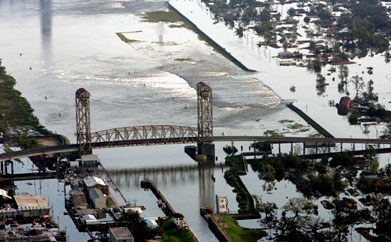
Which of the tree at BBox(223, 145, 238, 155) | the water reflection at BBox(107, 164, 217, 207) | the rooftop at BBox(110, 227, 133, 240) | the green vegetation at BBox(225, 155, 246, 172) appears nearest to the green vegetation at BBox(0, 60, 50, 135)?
the water reflection at BBox(107, 164, 217, 207)

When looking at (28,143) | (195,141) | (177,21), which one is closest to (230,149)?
(195,141)

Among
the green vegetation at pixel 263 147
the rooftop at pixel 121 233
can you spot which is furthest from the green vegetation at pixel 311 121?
the rooftop at pixel 121 233

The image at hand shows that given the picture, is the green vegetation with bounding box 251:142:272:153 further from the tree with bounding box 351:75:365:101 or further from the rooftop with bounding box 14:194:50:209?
the tree with bounding box 351:75:365:101

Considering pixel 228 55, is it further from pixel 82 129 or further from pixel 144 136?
pixel 82 129

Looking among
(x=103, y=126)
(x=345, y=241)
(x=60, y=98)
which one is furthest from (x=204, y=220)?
(x=60, y=98)

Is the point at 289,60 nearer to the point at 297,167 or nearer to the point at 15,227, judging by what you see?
the point at 297,167

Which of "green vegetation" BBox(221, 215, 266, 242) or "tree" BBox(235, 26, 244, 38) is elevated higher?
"tree" BBox(235, 26, 244, 38)
